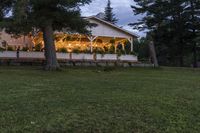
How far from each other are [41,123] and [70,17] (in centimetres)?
1982

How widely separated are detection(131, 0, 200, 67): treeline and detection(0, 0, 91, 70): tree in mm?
21181

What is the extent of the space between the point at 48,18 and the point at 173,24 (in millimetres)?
25398

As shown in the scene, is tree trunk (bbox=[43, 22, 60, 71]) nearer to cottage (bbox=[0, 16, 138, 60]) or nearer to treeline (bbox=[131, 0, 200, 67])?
cottage (bbox=[0, 16, 138, 60])

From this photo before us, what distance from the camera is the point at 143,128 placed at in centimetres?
795

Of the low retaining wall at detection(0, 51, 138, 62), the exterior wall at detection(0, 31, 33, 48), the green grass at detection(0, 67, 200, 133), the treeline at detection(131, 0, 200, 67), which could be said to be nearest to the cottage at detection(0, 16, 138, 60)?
the exterior wall at detection(0, 31, 33, 48)

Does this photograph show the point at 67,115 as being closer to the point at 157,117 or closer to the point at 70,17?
the point at 157,117

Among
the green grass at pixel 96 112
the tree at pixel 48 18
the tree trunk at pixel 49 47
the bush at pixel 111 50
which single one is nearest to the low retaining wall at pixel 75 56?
the bush at pixel 111 50

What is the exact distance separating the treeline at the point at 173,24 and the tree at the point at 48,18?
69.5 feet

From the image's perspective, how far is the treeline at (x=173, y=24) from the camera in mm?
48031

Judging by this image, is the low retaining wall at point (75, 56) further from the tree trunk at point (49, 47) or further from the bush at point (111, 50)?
the tree trunk at point (49, 47)

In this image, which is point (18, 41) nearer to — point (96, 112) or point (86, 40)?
point (86, 40)

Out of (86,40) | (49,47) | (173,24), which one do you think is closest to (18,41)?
(86,40)

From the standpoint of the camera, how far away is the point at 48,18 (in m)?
26.3

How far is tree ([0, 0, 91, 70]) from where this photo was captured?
24047 mm
